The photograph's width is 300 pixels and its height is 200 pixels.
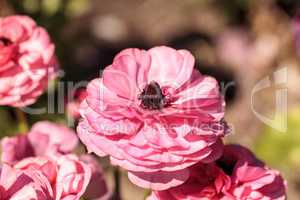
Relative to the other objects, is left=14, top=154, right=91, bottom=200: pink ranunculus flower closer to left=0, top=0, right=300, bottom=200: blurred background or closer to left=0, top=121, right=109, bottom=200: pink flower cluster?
left=0, top=121, right=109, bottom=200: pink flower cluster

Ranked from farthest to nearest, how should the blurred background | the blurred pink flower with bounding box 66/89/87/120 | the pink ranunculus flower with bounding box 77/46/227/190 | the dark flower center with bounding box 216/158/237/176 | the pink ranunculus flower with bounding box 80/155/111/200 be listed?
1. the blurred background
2. the blurred pink flower with bounding box 66/89/87/120
3. the pink ranunculus flower with bounding box 80/155/111/200
4. the dark flower center with bounding box 216/158/237/176
5. the pink ranunculus flower with bounding box 77/46/227/190

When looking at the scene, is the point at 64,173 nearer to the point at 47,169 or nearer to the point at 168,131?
the point at 47,169

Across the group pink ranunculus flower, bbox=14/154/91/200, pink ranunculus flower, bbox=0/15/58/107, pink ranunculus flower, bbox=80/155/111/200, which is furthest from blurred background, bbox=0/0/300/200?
pink ranunculus flower, bbox=14/154/91/200

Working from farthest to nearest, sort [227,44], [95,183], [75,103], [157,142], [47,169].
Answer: [227,44] → [75,103] → [95,183] → [47,169] → [157,142]

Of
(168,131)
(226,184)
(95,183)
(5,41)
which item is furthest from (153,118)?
(5,41)

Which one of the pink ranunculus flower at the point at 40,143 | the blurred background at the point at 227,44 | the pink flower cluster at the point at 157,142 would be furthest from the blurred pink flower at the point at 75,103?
the blurred background at the point at 227,44

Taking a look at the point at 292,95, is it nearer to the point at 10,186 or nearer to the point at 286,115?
the point at 286,115
